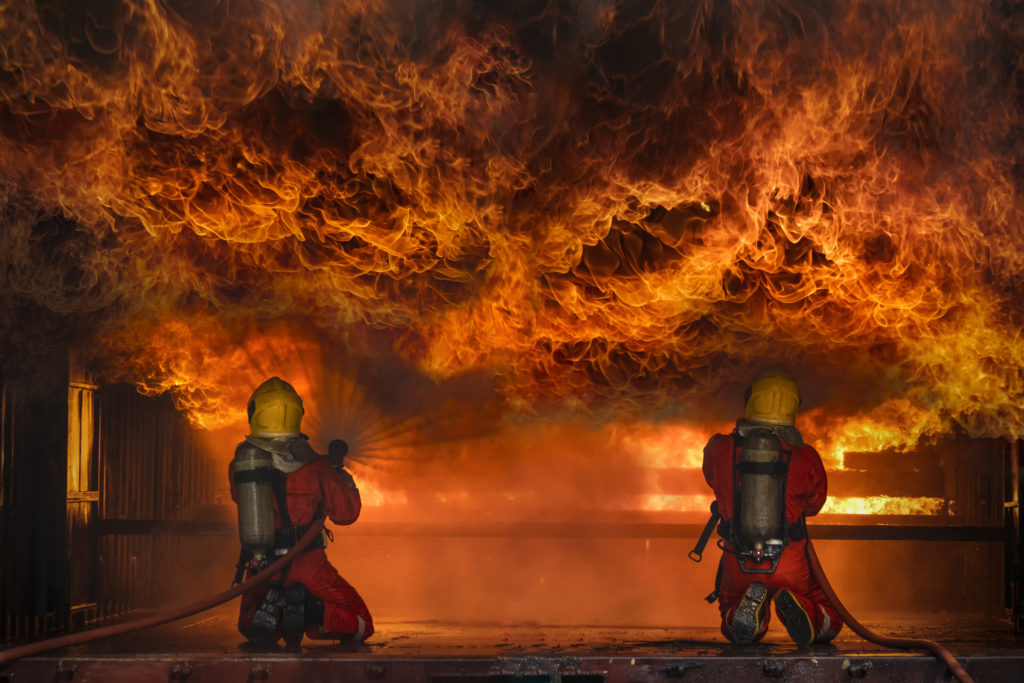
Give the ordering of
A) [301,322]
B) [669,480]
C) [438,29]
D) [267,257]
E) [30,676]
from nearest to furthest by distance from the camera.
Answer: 1. [30,676]
2. [438,29]
3. [267,257]
4. [301,322]
5. [669,480]

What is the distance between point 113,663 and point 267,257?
3.09m

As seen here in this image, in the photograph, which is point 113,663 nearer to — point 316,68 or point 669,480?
point 316,68

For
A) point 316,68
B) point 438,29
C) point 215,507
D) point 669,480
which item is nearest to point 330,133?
point 316,68

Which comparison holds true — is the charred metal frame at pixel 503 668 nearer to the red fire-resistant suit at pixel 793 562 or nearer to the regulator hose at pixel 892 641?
the regulator hose at pixel 892 641

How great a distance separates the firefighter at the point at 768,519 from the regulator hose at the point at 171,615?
Answer: 270 centimetres

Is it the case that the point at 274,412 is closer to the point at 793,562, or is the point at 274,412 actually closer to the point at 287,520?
the point at 287,520

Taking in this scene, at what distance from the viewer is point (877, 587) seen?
9.48m

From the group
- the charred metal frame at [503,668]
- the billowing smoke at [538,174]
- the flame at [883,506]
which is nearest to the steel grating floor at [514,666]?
the charred metal frame at [503,668]

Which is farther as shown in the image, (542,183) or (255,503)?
(542,183)

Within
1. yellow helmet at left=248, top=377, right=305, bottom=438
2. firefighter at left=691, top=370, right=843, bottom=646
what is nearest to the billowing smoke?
yellow helmet at left=248, top=377, right=305, bottom=438

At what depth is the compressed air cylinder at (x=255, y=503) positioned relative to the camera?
6043 millimetres

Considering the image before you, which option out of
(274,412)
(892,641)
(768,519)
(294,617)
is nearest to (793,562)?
(768,519)

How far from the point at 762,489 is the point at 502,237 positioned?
2509 millimetres

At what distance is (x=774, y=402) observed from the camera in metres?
6.29
